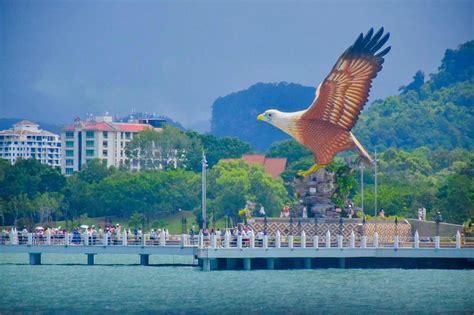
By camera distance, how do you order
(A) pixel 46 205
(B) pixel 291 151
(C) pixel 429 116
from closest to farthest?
(A) pixel 46 205 < (B) pixel 291 151 < (C) pixel 429 116

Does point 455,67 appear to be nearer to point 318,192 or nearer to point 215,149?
point 215,149

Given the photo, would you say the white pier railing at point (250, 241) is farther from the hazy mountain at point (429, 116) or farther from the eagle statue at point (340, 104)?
the hazy mountain at point (429, 116)

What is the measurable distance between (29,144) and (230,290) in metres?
107

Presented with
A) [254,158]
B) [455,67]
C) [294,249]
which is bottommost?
[294,249]

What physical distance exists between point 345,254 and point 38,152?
101 metres

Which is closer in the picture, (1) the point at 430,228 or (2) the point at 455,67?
(1) the point at 430,228

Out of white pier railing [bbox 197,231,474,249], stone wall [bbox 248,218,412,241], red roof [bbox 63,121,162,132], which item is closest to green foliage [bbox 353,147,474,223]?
stone wall [bbox 248,218,412,241]

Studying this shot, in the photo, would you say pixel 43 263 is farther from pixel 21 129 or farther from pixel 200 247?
pixel 21 129

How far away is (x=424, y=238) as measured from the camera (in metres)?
66.4

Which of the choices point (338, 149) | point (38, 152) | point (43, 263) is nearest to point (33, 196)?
point (43, 263)

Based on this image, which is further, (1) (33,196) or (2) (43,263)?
(1) (33,196)

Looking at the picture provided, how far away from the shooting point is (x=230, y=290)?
5700 cm

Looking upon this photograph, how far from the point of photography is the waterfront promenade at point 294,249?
63250 mm

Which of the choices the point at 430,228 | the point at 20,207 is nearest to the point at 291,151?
the point at 20,207
